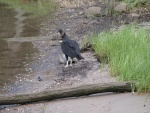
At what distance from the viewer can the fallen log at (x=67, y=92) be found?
6.86 m

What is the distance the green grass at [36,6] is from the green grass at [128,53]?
9.59m

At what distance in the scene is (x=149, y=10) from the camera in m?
16.2

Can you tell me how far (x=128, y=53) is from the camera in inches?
320

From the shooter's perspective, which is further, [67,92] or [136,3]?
[136,3]

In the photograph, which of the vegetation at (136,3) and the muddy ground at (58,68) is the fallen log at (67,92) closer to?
the muddy ground at (58,68)

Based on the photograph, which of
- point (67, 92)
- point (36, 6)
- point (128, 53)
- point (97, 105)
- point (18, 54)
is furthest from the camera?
point (36, 6)

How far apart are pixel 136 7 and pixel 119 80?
10.1 m

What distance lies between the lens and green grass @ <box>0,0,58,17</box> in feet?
65.0

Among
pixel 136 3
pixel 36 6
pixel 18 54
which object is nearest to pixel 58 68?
pixel 18 54

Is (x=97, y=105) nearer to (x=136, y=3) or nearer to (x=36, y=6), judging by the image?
(x=136, y=3)

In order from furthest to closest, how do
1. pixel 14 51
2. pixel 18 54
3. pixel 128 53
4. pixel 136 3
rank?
pixel 136 3, pixel 14 51, pixel 18 54, pixel 128 53

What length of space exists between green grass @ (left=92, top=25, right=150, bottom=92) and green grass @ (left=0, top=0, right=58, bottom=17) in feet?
31.5

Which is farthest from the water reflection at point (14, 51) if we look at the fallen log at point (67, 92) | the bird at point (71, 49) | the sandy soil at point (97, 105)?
the sandy soil at point (97, 105)

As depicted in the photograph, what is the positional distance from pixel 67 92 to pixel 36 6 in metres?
15.4
